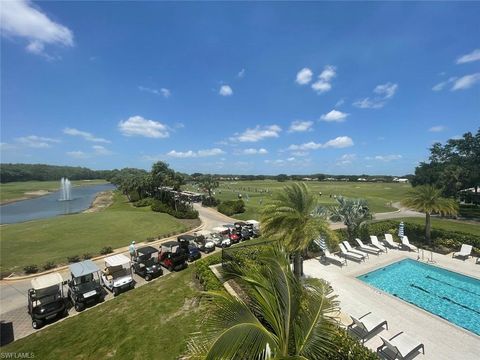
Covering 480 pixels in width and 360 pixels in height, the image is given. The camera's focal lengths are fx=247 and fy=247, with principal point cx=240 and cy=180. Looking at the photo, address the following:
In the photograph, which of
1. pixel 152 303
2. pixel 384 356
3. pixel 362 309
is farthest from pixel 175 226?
pixel 384 356

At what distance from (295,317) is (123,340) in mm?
9359

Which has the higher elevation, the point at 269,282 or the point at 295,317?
the point at 269,282

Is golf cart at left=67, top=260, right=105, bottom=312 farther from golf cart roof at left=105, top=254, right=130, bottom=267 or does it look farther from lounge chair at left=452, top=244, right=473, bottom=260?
lounge chair at left=452, top=244, right=473, bottom=260

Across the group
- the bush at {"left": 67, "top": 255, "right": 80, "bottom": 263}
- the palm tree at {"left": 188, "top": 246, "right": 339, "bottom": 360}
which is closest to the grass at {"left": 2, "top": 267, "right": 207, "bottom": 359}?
the palm tree at {"left": 188, "top": 246, "right": 339, "bottom": 360}

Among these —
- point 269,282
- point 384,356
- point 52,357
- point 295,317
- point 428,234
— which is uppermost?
point 269,282

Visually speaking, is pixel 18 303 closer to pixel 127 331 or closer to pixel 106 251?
pixel 106 251

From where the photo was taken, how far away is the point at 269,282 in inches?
185

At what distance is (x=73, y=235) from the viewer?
27.6m

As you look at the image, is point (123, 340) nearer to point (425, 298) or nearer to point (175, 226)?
point (425, 298)

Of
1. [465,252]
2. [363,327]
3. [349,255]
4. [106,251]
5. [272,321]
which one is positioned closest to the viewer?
[272,321]

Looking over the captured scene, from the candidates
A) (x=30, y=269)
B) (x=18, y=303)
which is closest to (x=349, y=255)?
(x=18, y=303)

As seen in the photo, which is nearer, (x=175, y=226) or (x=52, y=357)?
(x=52, y=357)

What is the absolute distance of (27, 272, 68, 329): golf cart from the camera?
12124 mm

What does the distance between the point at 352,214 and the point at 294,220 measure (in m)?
11.8
